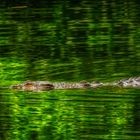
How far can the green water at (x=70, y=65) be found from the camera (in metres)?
9.20

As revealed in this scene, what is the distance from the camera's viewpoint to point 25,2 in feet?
77.3

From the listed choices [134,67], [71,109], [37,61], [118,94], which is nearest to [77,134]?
[71,109]

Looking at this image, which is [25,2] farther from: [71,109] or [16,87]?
[71,109]

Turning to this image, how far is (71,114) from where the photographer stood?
975cm

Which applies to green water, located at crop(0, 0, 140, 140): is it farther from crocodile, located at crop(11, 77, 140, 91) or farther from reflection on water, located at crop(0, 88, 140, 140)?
crocodile, located at crop(11, 77, 140, 91)

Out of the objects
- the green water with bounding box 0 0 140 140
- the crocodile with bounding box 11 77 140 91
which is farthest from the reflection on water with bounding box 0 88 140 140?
the crocodile with bounding box 11 77 140 91

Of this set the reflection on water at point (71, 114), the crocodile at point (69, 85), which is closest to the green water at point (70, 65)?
the reflection on water at point (71, 114)

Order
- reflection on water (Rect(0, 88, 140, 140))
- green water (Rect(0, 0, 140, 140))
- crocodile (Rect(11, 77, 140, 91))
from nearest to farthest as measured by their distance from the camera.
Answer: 1. reflection on water (Rect(0, 88, 140, 140))
2. green water (Rect(0, 0, 140, 140))
3. crocodile (Rect(11, 77, 140, 91))

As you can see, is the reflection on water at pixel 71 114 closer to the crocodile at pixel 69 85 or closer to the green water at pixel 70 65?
the green water at pixel 70 65

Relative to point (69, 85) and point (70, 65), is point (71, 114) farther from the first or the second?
point (70, 65)

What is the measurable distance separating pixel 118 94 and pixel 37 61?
327 cm

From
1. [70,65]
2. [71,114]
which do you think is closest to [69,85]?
[70,65]

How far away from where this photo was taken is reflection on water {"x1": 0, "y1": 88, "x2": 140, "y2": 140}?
888 centimetres

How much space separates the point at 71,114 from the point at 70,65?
3.59 m
